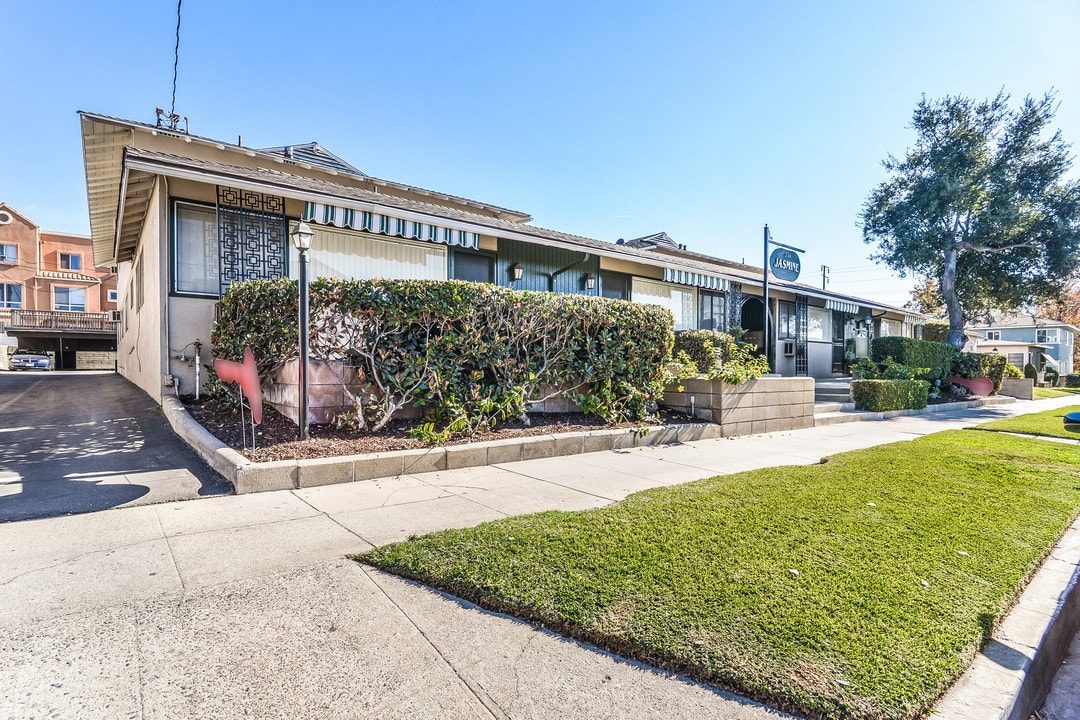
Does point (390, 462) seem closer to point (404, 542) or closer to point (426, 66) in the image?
point (404, 542)

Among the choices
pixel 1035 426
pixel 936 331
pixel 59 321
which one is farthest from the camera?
pixel 59 321

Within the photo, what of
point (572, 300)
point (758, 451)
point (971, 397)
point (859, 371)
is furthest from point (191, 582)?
point (971, 397)

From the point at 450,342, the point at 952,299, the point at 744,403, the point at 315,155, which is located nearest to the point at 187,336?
the point at 450,342

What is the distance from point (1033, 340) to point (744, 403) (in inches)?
1807

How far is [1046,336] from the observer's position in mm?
38312

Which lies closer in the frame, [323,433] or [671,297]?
[323,433]

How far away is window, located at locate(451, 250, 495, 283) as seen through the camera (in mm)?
9891

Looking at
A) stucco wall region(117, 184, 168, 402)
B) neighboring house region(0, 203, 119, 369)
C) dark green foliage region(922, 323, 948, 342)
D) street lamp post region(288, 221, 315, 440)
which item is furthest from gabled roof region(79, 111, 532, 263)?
dark green foliage region(922, 323, 948, 342)

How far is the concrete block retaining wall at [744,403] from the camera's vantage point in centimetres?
805

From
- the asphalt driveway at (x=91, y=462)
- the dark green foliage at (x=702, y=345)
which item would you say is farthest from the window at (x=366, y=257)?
the dark green foliage at (x=702, y=345)

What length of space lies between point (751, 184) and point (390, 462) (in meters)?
14.6

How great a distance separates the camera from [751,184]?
50.6 feet

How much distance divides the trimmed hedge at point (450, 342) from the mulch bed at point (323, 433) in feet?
0.74

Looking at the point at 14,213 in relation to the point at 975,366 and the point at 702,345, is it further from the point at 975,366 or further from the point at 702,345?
the point at 975,366
